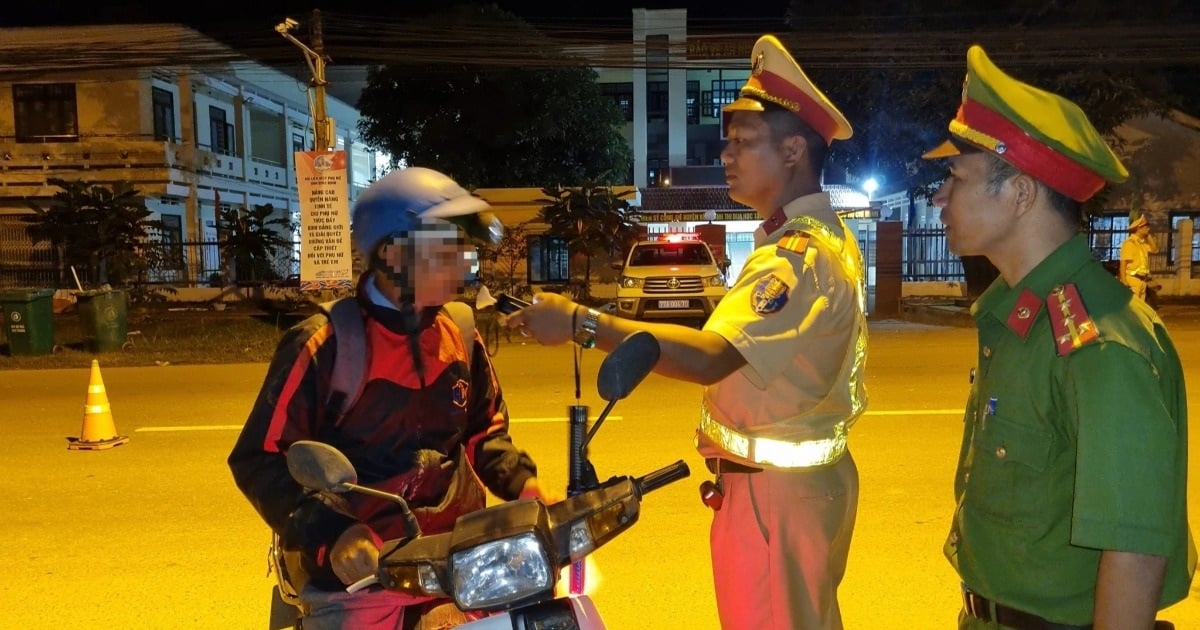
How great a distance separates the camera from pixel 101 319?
43.5ft

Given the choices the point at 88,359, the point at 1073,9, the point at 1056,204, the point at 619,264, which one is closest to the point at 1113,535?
the point at 1056,204

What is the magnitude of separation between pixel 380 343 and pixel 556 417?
6.18 metres

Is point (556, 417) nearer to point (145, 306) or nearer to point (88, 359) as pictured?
point (88, 359)

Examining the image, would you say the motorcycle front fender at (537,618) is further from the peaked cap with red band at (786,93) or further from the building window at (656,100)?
the building window at (656,100)

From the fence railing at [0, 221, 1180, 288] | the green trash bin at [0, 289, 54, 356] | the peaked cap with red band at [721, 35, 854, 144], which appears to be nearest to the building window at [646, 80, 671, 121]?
the fence railing at [0, 221, 1180, 288]

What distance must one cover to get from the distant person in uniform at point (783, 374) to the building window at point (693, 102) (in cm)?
4304

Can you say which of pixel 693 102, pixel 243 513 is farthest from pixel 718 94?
pixel 243 513

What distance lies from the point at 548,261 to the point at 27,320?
1336 cm

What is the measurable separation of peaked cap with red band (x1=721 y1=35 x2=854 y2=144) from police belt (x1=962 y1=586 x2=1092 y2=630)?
4.02 ft

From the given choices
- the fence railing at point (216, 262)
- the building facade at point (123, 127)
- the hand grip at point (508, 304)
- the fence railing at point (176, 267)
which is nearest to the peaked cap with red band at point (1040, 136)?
the hand grip at point (508, 304)

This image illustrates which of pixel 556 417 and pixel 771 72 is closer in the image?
pixel 771 72

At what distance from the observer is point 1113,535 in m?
1.42

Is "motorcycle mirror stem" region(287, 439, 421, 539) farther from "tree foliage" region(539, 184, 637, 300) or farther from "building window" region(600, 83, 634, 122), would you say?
"building window" region(600, 83, 634, 122)

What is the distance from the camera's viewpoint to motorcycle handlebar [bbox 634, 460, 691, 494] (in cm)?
168
